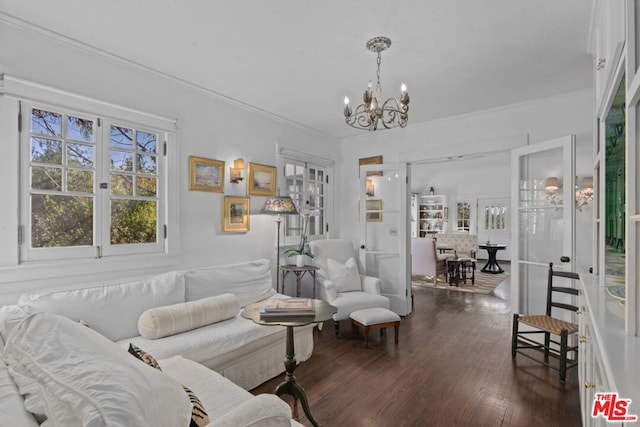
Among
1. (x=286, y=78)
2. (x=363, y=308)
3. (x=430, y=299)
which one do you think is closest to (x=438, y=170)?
(x=430, y=299)

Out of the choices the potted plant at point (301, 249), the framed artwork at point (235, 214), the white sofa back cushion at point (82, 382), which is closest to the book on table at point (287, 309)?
the white sofa back cushion at point (82, 382)

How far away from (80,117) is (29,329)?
196 centimetres

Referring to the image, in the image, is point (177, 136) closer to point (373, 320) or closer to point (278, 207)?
point (278, 207)

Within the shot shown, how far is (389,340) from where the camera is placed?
3.54m

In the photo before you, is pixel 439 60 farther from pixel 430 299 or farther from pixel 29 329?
pixel 430 299

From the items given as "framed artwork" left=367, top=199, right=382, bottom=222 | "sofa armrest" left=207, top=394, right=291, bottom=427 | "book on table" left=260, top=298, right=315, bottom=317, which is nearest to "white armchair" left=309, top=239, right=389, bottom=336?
"framed artwork" left=367, top=199, right=382, bottom=222

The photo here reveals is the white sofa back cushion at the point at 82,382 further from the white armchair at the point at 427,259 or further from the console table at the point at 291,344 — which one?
the white armchair at the point at 427,259

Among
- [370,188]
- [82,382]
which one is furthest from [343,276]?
[82,382]

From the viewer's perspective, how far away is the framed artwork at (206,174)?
3.19 m

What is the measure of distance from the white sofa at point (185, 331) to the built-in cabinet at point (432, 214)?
8.13 metres

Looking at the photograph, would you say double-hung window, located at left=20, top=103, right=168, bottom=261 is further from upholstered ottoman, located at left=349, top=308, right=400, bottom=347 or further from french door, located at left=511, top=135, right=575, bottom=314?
french door, located at left=511, top=135, right=575, bottom=314

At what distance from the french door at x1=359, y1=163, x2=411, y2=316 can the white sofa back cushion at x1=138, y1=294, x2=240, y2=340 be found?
8.08 feet

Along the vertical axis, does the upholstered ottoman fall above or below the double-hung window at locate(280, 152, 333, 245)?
below

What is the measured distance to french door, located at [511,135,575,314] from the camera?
121 inches
